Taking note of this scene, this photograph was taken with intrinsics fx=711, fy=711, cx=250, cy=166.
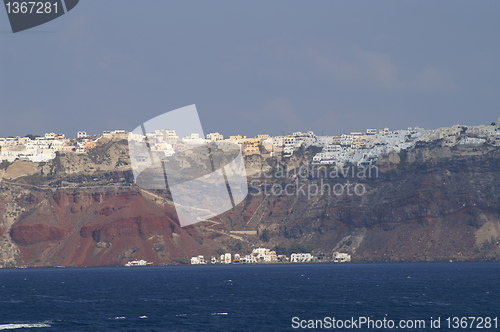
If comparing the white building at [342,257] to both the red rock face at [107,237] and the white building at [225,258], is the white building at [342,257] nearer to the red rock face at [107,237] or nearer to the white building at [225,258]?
the white building at [225,258]

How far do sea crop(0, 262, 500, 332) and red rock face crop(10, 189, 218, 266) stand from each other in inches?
1870

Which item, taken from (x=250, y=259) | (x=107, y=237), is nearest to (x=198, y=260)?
(x=250, y=259)

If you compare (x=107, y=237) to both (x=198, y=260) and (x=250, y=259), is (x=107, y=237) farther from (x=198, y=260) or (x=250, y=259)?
(x=250, y=259)

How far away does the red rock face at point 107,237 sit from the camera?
18312cm

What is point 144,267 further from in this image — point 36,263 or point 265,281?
point 265,281

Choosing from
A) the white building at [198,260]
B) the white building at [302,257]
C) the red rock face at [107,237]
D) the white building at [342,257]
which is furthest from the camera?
the white building at [302,257]

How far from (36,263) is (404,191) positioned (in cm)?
10093

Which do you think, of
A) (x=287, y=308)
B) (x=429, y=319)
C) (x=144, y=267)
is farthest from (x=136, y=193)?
(x=429, y=319)

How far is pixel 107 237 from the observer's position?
183125 millimetres

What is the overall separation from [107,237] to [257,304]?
337ft

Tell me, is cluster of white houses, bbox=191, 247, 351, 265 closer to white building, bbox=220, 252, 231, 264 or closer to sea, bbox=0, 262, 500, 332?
white building, bbox=220, 252, 231, 264

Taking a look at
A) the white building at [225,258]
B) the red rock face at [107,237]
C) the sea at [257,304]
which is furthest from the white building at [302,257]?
the sea at [257,304]

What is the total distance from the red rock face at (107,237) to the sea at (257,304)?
47.5m

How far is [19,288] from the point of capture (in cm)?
11825
